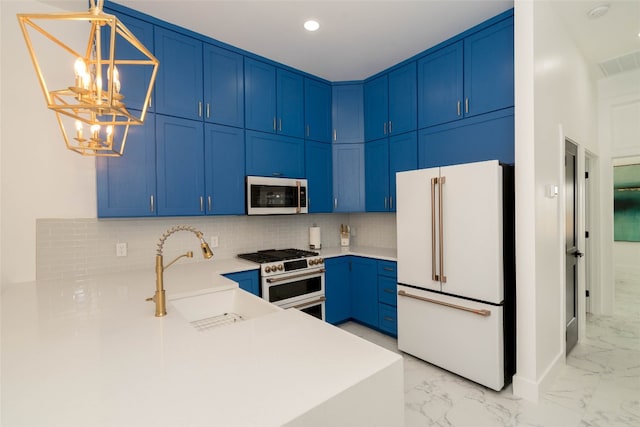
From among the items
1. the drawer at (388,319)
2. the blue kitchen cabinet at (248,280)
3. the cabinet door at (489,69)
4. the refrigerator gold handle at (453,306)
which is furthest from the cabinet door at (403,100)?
the blue kitchen cabinet at (248,280)

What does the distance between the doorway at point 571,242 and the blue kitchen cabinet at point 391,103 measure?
4.95 ft

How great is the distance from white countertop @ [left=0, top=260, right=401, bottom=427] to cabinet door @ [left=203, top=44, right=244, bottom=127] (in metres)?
1.98

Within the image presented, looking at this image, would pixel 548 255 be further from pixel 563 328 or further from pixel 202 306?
pixel 202 306

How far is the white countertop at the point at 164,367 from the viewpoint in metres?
0.75

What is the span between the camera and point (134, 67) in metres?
2.43

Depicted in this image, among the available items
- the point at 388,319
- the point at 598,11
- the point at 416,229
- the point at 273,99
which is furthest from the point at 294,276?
the point at 598,11

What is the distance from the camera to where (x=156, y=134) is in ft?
8.41

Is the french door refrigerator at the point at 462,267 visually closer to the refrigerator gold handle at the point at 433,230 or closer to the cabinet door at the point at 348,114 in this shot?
the refrigerator gold handle at the point at 433,230

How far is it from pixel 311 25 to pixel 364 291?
274cm

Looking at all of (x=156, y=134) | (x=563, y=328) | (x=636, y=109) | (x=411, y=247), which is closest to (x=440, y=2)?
(x=411, y=247)

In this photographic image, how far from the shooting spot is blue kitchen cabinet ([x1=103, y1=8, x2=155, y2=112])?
2363 mm

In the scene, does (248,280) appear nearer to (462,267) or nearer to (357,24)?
(462,267)

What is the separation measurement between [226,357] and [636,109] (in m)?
5.38

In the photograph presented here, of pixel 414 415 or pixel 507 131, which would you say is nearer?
pixel 414 415
